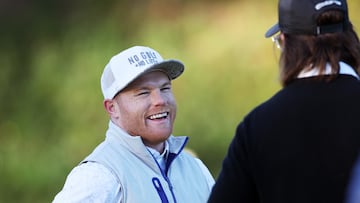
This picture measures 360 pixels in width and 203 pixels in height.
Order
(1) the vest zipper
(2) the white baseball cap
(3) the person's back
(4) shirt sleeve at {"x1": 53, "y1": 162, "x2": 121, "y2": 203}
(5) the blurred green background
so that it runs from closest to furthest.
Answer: (3) the person's back < (4) shirt sleeve at {"x1": 53, "y1": 162, "x2": 121, "y2": 203} < (1) the vest zipper < (2) the white baseball cap < (5) the blurred green background

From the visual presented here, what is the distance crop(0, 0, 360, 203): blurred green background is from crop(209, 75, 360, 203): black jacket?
17.8ft

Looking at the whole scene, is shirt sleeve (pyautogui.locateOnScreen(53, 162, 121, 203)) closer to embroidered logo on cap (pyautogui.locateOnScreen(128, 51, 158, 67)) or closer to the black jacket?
embroidered logo on cap (pyautogui.locateOnScreen(128, 51, 158, 67))

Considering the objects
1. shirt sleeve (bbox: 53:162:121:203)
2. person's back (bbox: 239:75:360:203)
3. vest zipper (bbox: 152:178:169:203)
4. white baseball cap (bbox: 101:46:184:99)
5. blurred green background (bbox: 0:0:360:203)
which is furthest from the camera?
blurred green background (bbox: 0:0:360:203)

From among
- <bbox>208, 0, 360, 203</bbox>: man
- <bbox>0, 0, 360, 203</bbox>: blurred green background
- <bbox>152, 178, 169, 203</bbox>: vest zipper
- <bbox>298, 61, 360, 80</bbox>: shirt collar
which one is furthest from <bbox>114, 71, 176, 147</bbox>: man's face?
<bbox>0, 0, 360, 203</bbox>: blurred green background

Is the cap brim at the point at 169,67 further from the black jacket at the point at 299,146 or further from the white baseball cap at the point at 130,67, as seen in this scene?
the black jacket at the point at 299,146

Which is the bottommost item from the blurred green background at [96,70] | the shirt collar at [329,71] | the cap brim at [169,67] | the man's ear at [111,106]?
the blurred green background at [96,70]

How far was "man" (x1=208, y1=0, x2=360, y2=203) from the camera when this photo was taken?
2.19 m

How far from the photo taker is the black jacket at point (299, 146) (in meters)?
2.19

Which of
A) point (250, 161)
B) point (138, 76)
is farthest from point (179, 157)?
point (250, 161)

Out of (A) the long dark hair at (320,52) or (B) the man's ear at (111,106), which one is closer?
(A) the long dark hair at (320,52)

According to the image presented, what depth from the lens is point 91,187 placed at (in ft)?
9.41

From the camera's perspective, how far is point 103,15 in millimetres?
8203

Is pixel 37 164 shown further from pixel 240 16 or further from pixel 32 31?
pixel 240 16

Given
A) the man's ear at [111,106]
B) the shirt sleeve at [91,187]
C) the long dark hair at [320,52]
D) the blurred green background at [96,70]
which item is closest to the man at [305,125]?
the long dark hair at [320,52]
